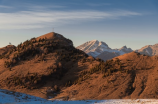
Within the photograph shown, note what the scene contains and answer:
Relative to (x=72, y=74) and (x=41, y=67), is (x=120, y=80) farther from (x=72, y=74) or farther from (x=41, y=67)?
(x=41, y=67)

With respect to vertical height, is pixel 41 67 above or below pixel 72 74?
above

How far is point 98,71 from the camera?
45.3 meters

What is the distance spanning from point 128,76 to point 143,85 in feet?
12.8

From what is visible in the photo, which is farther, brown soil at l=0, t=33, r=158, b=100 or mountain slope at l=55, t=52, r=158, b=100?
brown soil at l=0, t=33, r=158, b=100

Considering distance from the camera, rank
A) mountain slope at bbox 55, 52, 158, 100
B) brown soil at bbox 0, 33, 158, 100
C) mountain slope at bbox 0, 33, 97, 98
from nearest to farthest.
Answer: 1. mountain slope at bbox 55, 52, 158, 100
2. brown soil at bbox 0, 33, 158, 100
3. mountain slope at bbox 0, 33, 97, 98

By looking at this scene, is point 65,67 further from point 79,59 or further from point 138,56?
point 138,56

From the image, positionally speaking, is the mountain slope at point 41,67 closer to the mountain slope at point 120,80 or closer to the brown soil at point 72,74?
the brown soil at point 72,74

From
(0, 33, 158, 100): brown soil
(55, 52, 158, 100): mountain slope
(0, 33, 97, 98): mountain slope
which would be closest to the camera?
(55, 52, 158, 100): mountain slope

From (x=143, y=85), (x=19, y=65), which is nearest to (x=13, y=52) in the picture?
(x=19, y=65)

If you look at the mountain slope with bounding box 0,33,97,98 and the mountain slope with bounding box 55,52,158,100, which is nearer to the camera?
the mountain slope with bounding box 55,52,158,100

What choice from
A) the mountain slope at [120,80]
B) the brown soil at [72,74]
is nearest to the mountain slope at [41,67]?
the brown soil at [72,74]

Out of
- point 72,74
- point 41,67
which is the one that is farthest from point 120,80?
point 41,67

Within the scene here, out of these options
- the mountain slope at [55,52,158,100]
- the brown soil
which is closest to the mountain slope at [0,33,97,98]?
the brown soil

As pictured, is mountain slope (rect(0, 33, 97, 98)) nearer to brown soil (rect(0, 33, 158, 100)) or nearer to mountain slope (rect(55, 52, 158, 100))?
brown soil (rect(0, 33, 158, 100))
